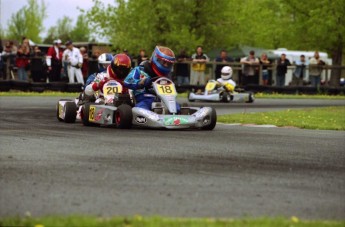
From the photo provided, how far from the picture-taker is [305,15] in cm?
4250

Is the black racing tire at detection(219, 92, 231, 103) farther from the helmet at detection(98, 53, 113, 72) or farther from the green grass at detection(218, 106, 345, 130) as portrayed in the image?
the helmet at detection(98, 53, 113, 72)

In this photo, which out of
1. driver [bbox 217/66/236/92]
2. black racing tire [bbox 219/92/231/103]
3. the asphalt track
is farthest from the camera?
driver [bbox 217/66/236/92]

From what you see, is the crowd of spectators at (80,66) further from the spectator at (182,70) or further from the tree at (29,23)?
the tree at (29,23)

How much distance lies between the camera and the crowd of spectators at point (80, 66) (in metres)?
28.8

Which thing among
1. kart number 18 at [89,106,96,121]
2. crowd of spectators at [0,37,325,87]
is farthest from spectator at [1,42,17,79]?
kart number 18 at [89,106,96,121]

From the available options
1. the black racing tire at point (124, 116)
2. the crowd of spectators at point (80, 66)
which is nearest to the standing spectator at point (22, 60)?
the crowd of spectators at point (80, 66)

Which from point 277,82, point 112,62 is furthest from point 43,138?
point 277,82

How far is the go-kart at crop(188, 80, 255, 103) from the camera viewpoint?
26125mm

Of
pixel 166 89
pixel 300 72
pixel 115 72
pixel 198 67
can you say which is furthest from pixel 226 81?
pixel 166 89

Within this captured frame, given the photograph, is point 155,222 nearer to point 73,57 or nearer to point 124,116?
point 124,116

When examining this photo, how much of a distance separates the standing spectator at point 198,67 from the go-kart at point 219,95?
3832 millimetres

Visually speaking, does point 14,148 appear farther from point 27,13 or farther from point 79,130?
point 27,13

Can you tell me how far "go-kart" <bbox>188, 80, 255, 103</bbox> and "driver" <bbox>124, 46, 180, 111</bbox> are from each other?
38.6 feet

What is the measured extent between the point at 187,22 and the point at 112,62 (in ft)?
87.8
